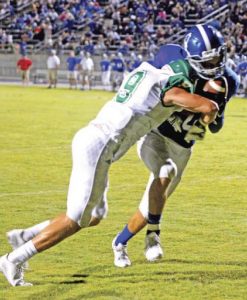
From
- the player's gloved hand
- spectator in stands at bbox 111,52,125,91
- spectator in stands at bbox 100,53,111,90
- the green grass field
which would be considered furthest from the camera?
spectator in stands at bbox 100,53,111,90

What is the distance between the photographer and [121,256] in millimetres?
5938

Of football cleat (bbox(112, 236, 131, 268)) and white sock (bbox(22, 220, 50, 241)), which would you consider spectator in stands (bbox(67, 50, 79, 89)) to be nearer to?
football cleat (bbox(112, 236, 131, 268))

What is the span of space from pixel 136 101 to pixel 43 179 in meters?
4.94

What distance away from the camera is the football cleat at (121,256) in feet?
19.4

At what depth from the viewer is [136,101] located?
5.19 metres

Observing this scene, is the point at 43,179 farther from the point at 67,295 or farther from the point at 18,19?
the point at 18,19

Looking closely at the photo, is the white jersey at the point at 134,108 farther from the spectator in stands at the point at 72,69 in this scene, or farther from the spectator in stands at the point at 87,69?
the spectator in stands at the point at 72,69

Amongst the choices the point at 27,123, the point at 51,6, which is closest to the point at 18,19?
the point at 51,6

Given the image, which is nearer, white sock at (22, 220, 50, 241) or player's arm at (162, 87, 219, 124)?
player's arm at (162, 87, 219, 124)

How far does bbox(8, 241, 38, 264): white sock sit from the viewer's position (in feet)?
16.8

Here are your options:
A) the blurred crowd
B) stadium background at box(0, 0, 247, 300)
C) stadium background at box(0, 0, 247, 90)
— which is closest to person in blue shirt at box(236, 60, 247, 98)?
stadium background at box(0, 0, 247, 90)

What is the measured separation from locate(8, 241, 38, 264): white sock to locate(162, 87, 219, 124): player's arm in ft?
3.96

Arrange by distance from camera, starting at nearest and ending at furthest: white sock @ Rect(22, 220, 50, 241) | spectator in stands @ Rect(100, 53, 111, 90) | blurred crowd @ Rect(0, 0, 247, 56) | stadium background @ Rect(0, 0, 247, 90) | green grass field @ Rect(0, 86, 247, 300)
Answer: green grass field @ Rect(0, 86, 247, 300) → white sock @ Rect(22, 220, 50, 241) → spectator in stands @ Rect(100, 53, 111, 90) → blurred crowd @ Rect(0, 0, 247, 56) → stadium background @ Rect(0, 0, 247, 90)

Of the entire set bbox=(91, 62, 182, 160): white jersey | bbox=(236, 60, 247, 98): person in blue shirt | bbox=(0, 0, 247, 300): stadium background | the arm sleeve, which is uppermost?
the arm sleeve
